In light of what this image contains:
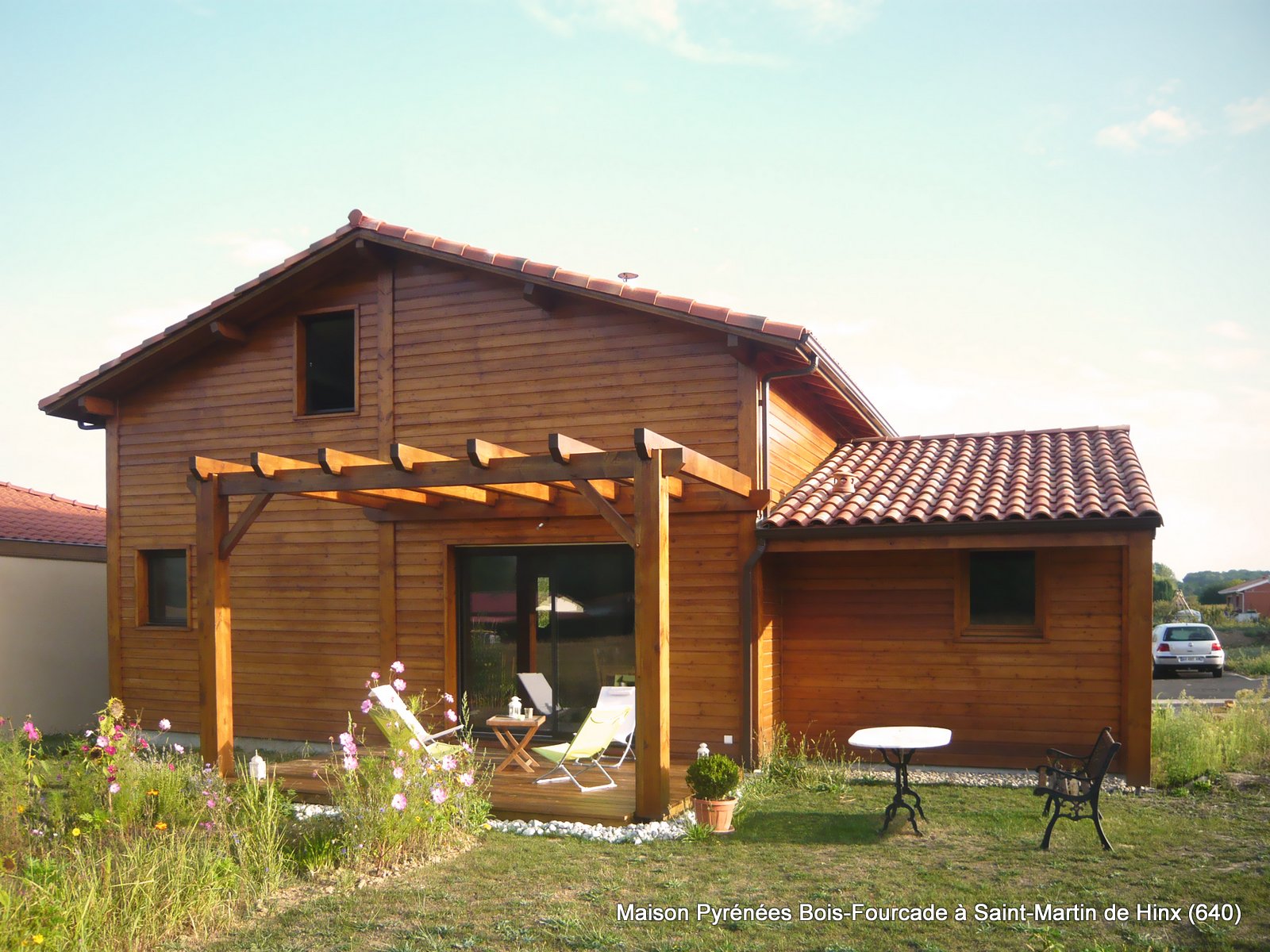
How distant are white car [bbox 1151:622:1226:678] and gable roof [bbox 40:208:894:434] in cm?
1404

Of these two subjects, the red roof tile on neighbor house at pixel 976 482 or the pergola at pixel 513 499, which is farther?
the red roof tile on neighbor house at pixel 976 482

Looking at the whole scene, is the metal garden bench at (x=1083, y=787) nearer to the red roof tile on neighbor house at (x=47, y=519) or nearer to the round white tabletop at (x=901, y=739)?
the round white tabletop at (x=901, y=739)

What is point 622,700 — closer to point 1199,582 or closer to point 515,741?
point 515,741

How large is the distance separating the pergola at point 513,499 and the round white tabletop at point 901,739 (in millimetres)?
1568

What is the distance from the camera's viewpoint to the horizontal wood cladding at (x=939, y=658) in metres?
9.71

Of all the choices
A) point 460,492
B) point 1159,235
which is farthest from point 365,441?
point 1159,235

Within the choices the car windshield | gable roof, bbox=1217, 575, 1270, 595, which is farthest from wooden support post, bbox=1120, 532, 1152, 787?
gable roof, bbox=1217, 575, 1270, 595

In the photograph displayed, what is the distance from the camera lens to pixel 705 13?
38.4 ft

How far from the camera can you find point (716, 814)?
7.54m

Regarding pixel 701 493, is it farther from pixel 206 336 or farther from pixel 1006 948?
pixel 206 336

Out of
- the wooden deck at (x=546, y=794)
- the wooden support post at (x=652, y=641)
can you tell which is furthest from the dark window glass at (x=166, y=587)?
the wooden support post at (x=652, y=641)

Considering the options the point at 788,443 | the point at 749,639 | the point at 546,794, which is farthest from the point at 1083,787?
the point at 788,443

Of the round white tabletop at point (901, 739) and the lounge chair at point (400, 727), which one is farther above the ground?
the lounge chair at point (400, 727)

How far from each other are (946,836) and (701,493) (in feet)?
13.5
